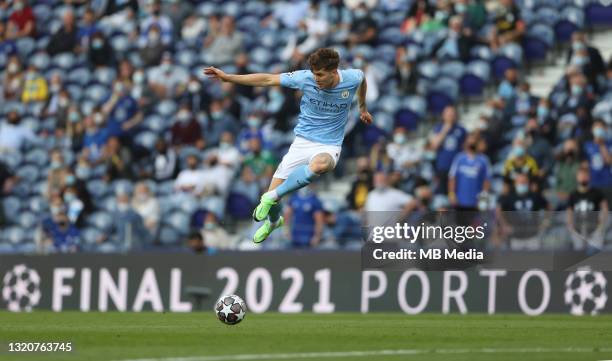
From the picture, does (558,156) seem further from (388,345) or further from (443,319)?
(388,345)

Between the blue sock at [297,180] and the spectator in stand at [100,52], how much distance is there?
1268 cm

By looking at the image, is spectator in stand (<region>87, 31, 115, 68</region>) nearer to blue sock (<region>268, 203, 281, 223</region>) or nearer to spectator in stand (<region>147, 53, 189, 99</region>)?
spectator in stand (<region>147, 53, 189, 99</region>)

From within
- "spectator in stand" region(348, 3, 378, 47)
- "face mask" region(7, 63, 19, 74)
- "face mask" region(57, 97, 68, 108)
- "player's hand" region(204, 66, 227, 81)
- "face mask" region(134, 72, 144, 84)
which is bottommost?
"face mask" region(57, 97, 68, 108)

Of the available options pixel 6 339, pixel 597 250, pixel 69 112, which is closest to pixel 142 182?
pixel 69 112

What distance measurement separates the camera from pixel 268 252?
66.3ft

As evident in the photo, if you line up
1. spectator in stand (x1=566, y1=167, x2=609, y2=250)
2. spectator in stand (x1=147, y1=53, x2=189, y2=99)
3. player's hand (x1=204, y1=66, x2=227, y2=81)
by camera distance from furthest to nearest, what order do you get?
spectator in stand (x1=147, y1=53, x2=189, y2=99) < spectator in stand (x1=566, y1=167, x2=609, y2=250) < player's hand (x1=204, y1=66, x2=227, y2=81)

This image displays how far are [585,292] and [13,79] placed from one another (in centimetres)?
1310

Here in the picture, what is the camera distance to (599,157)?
68.1 ft

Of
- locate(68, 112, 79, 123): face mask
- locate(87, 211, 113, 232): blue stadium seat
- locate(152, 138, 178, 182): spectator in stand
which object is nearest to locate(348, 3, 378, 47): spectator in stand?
locate(152, 138, 178, 182): spectator in stand

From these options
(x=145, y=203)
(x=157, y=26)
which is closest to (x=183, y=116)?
(x=145, y=203)

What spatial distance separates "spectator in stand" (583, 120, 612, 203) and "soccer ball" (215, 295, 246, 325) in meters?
7.51

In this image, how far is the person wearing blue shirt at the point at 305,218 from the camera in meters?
20.2

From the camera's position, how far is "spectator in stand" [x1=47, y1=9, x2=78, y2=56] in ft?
92.1

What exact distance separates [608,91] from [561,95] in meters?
0.69
